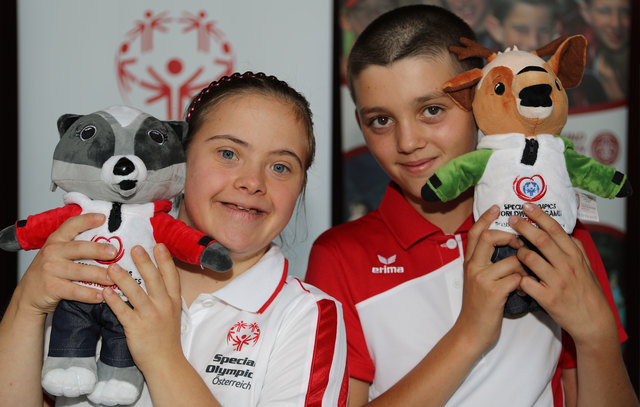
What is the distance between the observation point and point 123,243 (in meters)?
1.03

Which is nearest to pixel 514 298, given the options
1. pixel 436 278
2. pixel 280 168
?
pixel 436 278

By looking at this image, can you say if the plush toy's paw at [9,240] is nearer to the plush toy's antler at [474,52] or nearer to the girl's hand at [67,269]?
the girl's hand at [67,269]

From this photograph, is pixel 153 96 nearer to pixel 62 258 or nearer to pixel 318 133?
pixel 318 133

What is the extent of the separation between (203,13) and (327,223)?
86 cm

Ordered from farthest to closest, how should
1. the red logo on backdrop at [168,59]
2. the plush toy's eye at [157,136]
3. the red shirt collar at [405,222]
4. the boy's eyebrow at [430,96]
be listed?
1. the red logo on backdrop at [168,59]
2. the red shirt collar at [405,222]
3. the boy's eyebrow at [430,96]
4. the plush toy's eye at [157,136]

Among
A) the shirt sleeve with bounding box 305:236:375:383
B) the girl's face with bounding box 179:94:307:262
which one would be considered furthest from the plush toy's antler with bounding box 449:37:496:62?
the shirt sleeve with bounding box 305:236:375:383

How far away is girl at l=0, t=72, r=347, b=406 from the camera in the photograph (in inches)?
39.9

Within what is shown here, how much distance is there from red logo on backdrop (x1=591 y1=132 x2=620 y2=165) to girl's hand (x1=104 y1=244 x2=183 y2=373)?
1929 millimetres

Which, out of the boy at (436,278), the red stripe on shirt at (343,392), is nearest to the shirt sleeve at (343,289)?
the boy at (436,278)

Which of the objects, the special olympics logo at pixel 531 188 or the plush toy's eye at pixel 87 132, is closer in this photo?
the plush toy's eye at pixel 87 132

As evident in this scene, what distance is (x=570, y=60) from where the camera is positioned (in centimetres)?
127

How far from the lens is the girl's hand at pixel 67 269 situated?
100 cm

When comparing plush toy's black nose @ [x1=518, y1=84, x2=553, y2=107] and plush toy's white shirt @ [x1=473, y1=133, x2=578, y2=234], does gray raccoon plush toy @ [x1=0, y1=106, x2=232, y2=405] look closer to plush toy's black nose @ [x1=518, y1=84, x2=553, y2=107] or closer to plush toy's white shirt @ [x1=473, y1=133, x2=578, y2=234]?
plush toy's white shirt @ [x1=473, y1=133, x2=578, y2=234]

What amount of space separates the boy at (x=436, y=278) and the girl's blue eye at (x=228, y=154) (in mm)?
330
